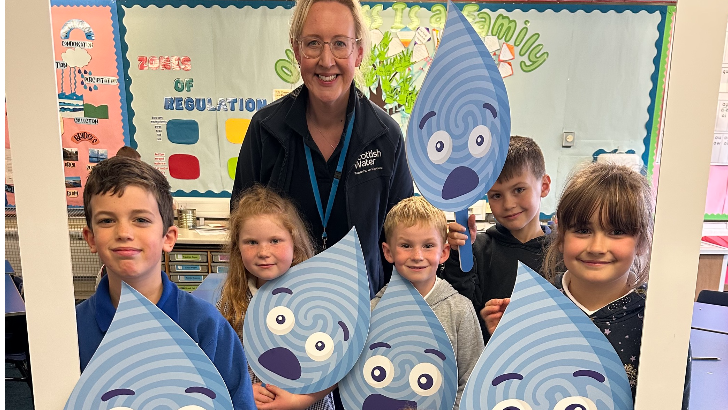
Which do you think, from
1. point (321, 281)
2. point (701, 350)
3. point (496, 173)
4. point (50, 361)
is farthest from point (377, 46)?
point (701, 350)

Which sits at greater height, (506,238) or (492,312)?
(506,238)

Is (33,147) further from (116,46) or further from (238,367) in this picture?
(238,367)

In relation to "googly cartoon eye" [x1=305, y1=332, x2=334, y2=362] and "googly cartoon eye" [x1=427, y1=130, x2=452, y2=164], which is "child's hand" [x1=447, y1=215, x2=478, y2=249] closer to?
"googly cartoon eye" [x1=427, y1=130, x2=452, y2=164]

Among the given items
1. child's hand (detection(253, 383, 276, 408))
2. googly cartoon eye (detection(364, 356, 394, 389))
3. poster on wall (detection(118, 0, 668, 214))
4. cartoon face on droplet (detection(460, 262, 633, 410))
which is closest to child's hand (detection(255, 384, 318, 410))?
child's hand (detection(253, 383, 276, 408))

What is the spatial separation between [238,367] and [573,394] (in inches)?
21.1

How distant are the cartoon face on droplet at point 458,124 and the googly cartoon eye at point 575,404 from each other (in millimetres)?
341

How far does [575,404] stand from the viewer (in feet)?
2.59

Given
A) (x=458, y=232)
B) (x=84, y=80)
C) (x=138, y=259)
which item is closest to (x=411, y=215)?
(x=458, y=232)

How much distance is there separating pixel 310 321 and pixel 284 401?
147 mm

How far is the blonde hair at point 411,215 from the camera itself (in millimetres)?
827

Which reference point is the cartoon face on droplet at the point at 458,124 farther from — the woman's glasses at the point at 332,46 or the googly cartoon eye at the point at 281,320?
the googly cartoon eye at the point at 281,320

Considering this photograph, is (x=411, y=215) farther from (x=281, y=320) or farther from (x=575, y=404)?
(x=575, y=404)

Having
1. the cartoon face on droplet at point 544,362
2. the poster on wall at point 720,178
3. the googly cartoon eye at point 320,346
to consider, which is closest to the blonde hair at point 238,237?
the googly cartoon eye at point 320,346

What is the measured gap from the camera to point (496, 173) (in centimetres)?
81
